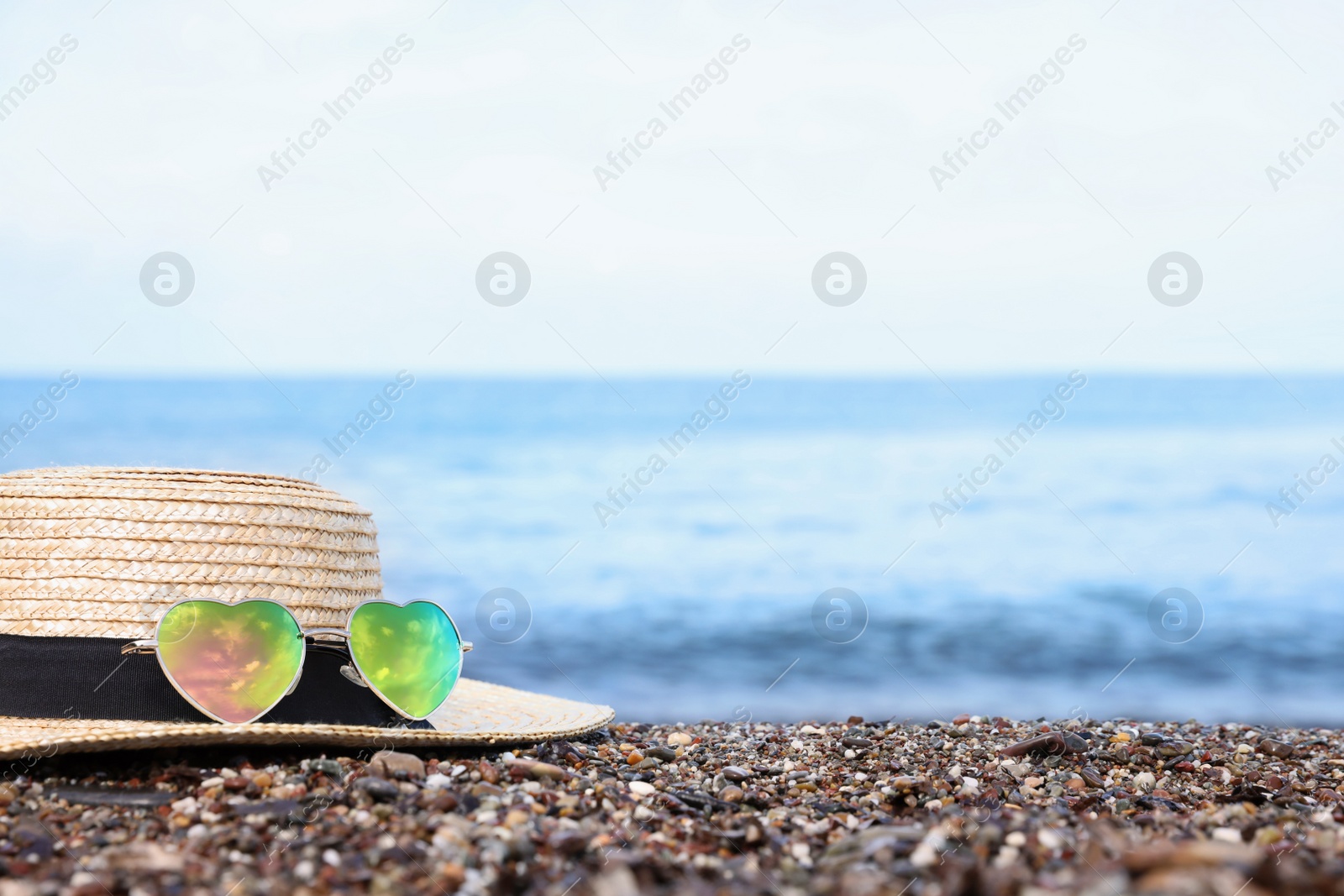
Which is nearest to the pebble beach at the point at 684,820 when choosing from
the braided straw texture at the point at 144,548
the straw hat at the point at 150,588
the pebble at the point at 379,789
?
the pebble at the point at 379,789

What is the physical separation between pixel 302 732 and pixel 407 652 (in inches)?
20.8

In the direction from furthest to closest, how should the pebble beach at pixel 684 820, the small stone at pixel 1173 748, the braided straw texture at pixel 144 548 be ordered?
the small stone at pixel 1173 748
the braided straw texture at pixel 144 548
the pebble beach at pixel 684 820

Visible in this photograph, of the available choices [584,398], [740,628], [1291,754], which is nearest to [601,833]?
[1291,754]

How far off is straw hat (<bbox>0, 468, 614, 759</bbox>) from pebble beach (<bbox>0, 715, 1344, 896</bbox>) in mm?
131

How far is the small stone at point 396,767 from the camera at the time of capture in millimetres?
3070

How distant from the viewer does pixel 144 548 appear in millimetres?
3363

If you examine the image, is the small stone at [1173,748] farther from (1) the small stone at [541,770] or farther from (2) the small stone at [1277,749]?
(1) the small stone at [541,770]

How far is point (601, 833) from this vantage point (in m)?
2.62

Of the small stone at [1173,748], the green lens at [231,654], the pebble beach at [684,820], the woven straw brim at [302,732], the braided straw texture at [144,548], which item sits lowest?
the pebble beach at [684,820]

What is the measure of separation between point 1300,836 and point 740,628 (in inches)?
413

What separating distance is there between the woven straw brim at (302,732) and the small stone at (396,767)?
4.5 inches

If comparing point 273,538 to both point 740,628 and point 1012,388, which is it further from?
point 1012,388

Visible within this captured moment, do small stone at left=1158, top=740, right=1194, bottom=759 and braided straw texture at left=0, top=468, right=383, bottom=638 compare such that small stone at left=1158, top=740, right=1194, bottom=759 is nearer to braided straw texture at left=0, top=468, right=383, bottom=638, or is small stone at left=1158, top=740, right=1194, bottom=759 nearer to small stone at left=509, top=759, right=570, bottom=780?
small stone at left=509, top=759, right=570, bottom=780

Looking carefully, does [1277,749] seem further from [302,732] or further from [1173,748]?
[302,732]
